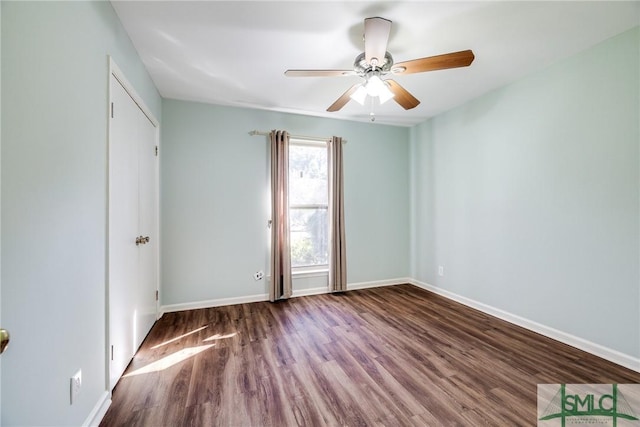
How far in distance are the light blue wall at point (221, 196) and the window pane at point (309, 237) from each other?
1.24 feet

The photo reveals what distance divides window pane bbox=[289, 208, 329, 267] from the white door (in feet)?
5.66

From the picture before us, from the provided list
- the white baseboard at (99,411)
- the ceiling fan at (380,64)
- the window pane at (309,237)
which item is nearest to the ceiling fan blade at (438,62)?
the ceiling fan at (380,64)

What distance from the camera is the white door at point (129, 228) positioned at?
5.82ft

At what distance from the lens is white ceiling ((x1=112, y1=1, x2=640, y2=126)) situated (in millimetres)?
1800

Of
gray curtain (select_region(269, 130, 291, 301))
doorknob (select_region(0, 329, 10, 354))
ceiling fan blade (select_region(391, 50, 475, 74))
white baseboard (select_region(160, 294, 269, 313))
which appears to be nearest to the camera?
doorknob (select_region(0, 329, 10, 354))

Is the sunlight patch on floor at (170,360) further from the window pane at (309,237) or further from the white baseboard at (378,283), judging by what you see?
the white baseboard at (378,283)

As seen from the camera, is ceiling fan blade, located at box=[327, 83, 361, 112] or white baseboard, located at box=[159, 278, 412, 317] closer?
ceiling fan blade, located at box=[327, 83, 361, 112]

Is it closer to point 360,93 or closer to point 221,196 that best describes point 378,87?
point 360,93

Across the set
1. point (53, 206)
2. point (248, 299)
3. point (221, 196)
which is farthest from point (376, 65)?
point (248, 299)

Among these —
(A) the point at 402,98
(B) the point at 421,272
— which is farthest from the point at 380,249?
(A) the point at 402,98

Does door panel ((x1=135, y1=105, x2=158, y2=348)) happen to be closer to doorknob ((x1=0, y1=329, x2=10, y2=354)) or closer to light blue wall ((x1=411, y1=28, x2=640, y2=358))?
doorknob ((x1=0, y1=329, x2=10, y2=354))

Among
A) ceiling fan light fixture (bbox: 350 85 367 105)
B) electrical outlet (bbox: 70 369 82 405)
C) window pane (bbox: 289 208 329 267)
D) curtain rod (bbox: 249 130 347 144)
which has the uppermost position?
curtain rod (bbox: 249 130 347 144)

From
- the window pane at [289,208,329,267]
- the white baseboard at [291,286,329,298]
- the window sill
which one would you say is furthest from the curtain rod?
the white baseboard at [291,286,329,298]

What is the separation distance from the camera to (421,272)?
4180 mm
